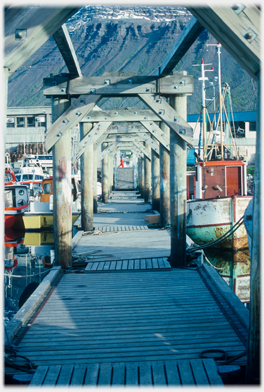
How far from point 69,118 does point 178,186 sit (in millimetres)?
2116

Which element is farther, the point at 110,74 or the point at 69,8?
the point at 110,74

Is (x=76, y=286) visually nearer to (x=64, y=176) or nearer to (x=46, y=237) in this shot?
(x=64, y=176)

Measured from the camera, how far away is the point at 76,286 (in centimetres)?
609

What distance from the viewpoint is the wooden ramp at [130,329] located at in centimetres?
356

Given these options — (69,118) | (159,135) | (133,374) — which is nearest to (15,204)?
(159,135)

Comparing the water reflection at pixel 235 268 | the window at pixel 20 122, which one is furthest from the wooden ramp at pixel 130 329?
the window at pixel 20 122

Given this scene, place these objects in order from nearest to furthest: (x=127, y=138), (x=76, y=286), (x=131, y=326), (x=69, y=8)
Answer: (x=69, y=8), (x=131, y=326), (x=76, y=286), (x=127, y=138)

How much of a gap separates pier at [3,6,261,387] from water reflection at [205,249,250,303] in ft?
6.36

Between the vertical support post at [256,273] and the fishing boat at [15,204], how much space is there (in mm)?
16225

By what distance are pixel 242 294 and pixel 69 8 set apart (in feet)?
24.7

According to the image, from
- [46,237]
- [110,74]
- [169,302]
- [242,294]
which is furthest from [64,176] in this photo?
[46,237]

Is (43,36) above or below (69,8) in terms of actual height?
below

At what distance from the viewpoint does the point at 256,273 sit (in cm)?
302

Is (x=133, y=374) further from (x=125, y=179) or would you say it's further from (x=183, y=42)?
(x=125, y=179)
